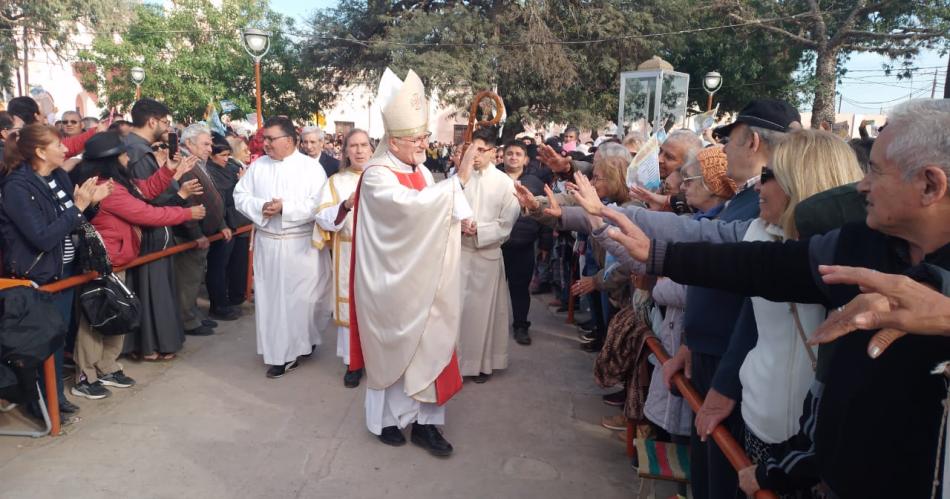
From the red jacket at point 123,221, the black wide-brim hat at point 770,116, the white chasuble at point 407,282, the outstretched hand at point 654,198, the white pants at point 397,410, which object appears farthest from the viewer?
the red jacket at point 123,221

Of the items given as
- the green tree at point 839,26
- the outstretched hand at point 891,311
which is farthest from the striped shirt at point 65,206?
the green tree at point 839,26

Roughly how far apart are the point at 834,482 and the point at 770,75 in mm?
24415

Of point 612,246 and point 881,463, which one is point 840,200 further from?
point 612,246

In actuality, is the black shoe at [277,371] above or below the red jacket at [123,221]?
below

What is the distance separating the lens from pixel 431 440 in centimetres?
384

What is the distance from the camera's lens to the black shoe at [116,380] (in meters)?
4.65

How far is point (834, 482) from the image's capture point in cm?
147

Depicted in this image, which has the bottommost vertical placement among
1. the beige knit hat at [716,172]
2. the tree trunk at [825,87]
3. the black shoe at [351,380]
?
the black shoe at [351,380]

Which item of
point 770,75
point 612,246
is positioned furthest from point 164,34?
point 612,246

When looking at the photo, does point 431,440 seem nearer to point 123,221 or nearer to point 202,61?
point 123,221

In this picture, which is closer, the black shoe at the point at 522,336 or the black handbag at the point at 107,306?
the black handbag at the point at 107,306

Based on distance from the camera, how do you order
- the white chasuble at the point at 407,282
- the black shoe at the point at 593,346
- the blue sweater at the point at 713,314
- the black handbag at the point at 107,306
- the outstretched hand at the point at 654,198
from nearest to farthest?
the blue sweater at the point at 713,314, the outstretched hand at the point at 654,198, the white chasuble at the point at 407,282, the black handbag at the point at 107,306, the black shoe at the point at 593,346

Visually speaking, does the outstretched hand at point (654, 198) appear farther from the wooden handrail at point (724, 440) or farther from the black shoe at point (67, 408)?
the black shoe at point (67, 408)

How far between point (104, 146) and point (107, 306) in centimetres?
117
